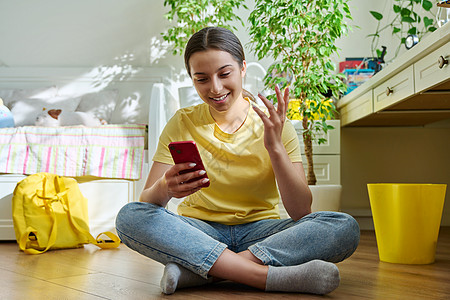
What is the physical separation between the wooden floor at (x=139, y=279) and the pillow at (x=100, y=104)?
4.63 ft

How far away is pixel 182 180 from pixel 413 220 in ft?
2.87

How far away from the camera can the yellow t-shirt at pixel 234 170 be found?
130 cm

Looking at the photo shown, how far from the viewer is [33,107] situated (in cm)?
307

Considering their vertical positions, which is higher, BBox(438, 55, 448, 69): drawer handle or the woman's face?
BBox(438, 55, 448, 69): drawer handle

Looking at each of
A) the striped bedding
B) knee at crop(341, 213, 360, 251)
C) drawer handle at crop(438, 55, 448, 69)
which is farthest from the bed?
knee at crop(341, 213, 360, 251)

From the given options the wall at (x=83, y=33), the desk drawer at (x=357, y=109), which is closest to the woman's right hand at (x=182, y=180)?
the desk drawer at (x=357, y=109)

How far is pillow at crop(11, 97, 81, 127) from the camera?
3.03m

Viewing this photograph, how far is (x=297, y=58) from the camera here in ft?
7.98

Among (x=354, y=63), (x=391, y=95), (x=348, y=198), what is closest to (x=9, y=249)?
(x=391, y=95)

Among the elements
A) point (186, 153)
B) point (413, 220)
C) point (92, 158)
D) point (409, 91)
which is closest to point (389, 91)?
point (409, 91)

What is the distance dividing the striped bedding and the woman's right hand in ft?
4.49

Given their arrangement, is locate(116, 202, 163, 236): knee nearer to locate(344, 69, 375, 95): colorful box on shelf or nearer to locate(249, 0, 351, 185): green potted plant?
locate(249, 0, 351, 185): green potted plant

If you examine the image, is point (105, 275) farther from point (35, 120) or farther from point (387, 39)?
point (387, 39)

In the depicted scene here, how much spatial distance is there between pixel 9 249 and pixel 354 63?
2246mm
